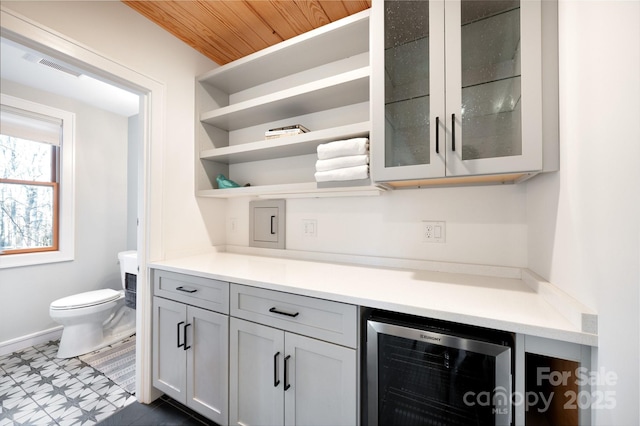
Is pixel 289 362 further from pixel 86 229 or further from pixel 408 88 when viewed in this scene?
pixel 86 229

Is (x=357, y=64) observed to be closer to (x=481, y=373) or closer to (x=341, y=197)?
(x=341, y=197)

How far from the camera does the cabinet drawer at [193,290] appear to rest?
131cm

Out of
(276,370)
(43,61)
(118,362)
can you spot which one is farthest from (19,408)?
(43,61)

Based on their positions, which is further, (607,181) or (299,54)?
(299,54)

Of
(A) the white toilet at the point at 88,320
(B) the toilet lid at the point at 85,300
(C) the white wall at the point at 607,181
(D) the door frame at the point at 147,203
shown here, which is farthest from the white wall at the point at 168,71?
(C) the white wall at the point at 607,181

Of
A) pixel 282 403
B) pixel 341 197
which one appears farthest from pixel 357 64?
pixel 282 403

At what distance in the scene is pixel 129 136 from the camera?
307cm

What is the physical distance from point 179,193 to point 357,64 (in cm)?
145

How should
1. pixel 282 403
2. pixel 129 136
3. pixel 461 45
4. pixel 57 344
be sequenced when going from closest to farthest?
pixel 461 45, pixel 282 403, pixel 57 344, pixel 129 136

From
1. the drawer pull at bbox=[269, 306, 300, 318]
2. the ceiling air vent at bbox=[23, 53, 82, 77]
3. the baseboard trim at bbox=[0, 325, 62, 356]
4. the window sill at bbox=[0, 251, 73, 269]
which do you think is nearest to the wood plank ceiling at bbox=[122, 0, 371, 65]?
the ceiling air vent at bbox=[23, 53, 82, 77]

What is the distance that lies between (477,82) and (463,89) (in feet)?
0.20

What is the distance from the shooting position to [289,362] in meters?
1.11

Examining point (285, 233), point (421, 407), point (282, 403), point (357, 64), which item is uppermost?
point (357, 64)

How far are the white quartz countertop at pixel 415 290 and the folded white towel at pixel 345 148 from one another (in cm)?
63
